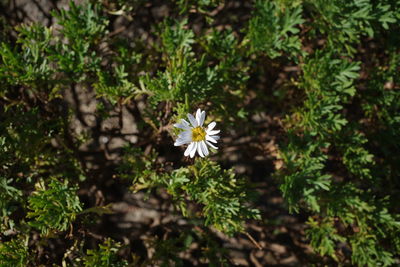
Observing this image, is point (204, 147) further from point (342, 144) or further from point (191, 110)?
point (342, 144)

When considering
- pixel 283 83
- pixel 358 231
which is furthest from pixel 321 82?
pixel 358 231

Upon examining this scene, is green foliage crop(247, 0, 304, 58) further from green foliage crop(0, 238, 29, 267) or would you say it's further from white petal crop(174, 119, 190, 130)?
green foliage crop(0, 238, 29, 267)

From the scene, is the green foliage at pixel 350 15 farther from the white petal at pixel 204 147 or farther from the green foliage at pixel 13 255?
the green foliage at pixel 13 255

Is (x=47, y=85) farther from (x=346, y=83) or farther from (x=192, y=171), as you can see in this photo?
(x=346, y=83)

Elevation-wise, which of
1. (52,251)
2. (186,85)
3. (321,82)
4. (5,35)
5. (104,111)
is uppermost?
(5,35)

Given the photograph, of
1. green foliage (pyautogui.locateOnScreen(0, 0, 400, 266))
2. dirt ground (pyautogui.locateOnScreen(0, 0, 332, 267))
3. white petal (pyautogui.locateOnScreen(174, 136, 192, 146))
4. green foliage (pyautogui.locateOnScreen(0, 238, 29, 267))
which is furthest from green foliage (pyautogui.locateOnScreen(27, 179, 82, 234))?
white petal (pyautogui.locateOnScreen(174, 136, 192, 146))

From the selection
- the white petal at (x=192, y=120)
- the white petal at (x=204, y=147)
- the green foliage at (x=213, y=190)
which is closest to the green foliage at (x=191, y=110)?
the green foliage at (x=213, y=190)

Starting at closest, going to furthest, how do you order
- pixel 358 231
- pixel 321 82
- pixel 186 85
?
pixel 186 85 → pixel 321 82 → pixel 358 231
